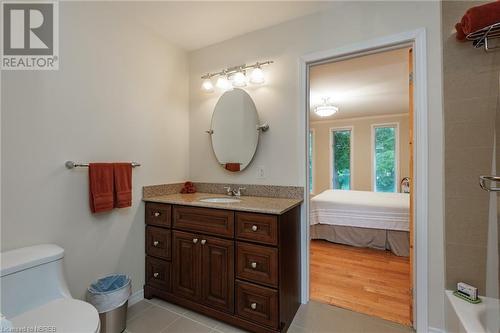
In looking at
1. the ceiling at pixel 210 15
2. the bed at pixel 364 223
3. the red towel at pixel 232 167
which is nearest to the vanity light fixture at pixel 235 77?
the ceiling at pixel 210 15

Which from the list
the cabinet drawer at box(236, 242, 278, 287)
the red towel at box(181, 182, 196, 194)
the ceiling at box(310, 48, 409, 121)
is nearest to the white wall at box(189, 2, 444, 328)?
the red towel at box(181, 182, 196, 194)

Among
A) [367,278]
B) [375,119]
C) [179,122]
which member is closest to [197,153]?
[179,122]

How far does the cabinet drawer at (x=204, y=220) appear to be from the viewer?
1.73 meters

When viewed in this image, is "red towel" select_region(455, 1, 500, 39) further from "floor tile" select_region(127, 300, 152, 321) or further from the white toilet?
"floor tile" select_region(127, 300, 152, 321)

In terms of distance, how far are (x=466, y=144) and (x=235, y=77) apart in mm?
1856

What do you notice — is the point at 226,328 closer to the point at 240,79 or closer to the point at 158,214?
the point at 158,214

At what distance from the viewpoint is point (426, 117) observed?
1611 mm

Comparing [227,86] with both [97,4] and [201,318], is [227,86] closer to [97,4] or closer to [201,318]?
[97,4]

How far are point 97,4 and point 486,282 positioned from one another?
130 inches

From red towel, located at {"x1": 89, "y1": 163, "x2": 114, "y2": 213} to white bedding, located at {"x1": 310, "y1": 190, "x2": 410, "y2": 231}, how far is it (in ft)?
9.30

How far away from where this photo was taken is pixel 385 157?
579 centimetres

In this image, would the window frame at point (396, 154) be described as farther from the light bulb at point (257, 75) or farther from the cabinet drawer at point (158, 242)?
the cabinet drawer at point (158, 242)

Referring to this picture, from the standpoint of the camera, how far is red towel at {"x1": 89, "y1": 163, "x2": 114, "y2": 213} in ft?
5.66

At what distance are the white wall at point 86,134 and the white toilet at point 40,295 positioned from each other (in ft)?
0.78
